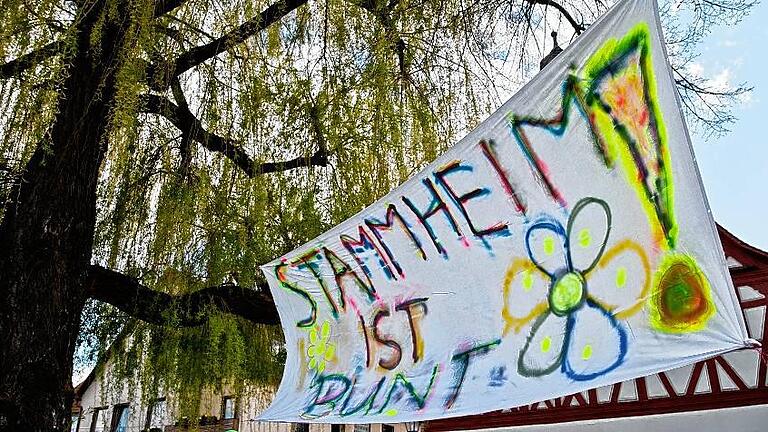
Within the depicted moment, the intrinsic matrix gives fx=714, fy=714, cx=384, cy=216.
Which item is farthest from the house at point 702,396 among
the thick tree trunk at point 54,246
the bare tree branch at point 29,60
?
the bare tree branch at point 29,60

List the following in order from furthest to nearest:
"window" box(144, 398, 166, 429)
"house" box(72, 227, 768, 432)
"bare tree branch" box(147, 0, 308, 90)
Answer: "house" box(72, 227, 768, 432)
"window" box(144, 398, 166, 429)
"bare tree branch" box(147, 0, 308, 90)

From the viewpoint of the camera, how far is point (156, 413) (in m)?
4.33

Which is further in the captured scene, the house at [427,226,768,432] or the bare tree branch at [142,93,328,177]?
the house at [427,226,768,432]

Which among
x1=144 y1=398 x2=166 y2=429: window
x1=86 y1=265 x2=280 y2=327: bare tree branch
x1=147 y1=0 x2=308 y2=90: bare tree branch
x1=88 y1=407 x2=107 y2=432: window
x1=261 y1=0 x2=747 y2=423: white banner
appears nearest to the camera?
x1=261 y1=0 x2=747 y2=423: white banner

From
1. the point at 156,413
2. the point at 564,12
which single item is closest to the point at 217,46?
the point at 564,12

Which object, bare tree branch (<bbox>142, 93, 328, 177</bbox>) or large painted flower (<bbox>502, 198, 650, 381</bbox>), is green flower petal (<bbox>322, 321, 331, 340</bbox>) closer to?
bare tree branch (<bbox>142, 93, 328, 177</bbox>)

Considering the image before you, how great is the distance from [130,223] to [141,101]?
2.82 feet

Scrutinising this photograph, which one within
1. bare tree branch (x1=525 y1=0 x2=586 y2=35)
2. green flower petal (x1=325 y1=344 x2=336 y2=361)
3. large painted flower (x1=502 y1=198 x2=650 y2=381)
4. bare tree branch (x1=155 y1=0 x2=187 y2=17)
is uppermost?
bare tree branch (x1=525 y1=0 x2=586 y2=35)

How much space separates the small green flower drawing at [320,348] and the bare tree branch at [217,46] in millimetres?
1266

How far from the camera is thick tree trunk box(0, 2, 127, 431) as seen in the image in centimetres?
291

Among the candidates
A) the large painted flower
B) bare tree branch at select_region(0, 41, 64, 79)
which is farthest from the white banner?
bare tree branch at select_region(0, 41, 64, 79)

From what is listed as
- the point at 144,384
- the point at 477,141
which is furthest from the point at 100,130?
the point at 477,141

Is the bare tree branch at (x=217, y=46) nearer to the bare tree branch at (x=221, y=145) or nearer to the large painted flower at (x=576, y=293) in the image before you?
the bare tree branch at (x=221, y=145)

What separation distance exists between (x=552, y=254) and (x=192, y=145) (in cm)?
242
